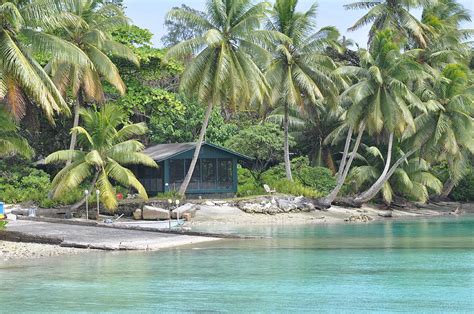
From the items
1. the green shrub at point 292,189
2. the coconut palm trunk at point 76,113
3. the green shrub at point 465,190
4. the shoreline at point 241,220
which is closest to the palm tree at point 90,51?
the coconut palm trunk at point 76,113

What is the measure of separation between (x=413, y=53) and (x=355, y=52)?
5911 mm

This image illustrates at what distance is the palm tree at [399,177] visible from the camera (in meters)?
47.5

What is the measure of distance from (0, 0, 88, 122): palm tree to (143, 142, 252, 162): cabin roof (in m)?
15.9

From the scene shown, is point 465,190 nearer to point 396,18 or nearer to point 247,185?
point 396,18

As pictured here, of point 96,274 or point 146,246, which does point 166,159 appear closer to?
point 146,246

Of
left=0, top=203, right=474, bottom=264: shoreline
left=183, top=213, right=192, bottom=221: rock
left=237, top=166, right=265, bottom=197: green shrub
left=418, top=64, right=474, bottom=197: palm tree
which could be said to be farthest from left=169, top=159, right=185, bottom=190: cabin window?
left=418, top=64, right=474, bottom=197: palm tree

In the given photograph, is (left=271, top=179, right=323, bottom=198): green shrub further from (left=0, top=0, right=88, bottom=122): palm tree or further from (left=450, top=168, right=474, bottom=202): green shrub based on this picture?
(left=0, top=0, right=88, bottom=122): palm tree

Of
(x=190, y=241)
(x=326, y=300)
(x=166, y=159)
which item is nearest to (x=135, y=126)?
(x=166, y=159)

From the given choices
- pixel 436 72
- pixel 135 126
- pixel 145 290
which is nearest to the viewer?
pixel 145 290

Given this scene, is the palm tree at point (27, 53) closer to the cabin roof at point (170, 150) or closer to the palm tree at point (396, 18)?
the cabin roof at point (170, 150)

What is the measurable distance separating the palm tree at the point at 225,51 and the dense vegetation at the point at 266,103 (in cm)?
7

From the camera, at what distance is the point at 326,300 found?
55.1 feet

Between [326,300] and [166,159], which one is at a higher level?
[166,159]

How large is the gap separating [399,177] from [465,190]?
9.60 meters
